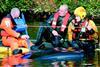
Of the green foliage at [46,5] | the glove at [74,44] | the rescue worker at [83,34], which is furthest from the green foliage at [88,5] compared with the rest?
the glove at [74,44]

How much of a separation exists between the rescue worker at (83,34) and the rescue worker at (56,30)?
24 centimetres

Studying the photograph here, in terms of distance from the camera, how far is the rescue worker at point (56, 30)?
20.6 m

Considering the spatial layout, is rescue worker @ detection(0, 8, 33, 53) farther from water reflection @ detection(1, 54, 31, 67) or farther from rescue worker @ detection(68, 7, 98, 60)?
rescue worker @ detection(68, 7, 98, 60)

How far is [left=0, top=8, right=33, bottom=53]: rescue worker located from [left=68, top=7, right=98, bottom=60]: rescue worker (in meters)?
1.39

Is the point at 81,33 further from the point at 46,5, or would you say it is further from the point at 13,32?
the point at 46,5

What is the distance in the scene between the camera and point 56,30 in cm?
2094

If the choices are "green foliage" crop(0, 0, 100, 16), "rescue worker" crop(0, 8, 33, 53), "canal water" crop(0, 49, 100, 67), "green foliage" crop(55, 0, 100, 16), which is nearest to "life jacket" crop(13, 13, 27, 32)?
"rescue worker" crop(0, 8, 33, 53)

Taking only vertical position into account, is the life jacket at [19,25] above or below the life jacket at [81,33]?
above

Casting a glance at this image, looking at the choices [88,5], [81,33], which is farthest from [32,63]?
[88,5]

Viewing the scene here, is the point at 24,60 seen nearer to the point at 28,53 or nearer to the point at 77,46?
the point at 28,53

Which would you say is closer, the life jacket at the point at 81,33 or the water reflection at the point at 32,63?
the water reflection at the point at 32,63

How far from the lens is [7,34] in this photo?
66.9 ft

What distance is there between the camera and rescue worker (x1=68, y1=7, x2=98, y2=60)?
20.8 metres

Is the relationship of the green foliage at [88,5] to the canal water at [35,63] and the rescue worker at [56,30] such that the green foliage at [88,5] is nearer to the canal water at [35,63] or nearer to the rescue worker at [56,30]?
the rescue worker at [56,30]
